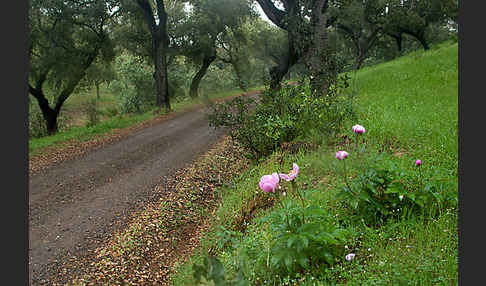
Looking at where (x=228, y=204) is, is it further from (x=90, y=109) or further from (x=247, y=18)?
(x=247, y=18)

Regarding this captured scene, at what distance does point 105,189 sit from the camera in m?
6.31

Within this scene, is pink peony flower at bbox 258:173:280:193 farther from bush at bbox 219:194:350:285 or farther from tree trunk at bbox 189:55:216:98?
tree trunk at bbox 189:55:216:98

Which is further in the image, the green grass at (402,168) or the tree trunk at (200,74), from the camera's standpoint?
the tree trunk at (200,74)

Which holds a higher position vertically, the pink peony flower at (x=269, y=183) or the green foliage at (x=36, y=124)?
the pink peony flower at (x=269, y=183)

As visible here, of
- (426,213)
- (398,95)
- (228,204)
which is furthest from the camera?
(398,95)

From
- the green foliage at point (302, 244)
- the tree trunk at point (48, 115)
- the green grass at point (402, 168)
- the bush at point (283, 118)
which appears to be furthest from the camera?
the tree trunk at point (48, 115)

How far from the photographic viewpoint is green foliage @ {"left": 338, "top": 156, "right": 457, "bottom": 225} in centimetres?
275

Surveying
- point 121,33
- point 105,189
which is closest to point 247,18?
point 121,33

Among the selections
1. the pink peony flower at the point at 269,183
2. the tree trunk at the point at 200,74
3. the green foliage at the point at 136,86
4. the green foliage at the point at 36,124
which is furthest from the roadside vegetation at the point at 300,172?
the tree trunk at the point at 200,74

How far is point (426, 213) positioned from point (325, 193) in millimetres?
1009

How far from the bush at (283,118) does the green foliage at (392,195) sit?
2.47 meters

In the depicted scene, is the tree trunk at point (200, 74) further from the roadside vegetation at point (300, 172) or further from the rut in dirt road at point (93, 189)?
the rut in dirt road at point (93, 189)

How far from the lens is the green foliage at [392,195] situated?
2.75 metres

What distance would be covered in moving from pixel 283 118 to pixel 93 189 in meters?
3.92
